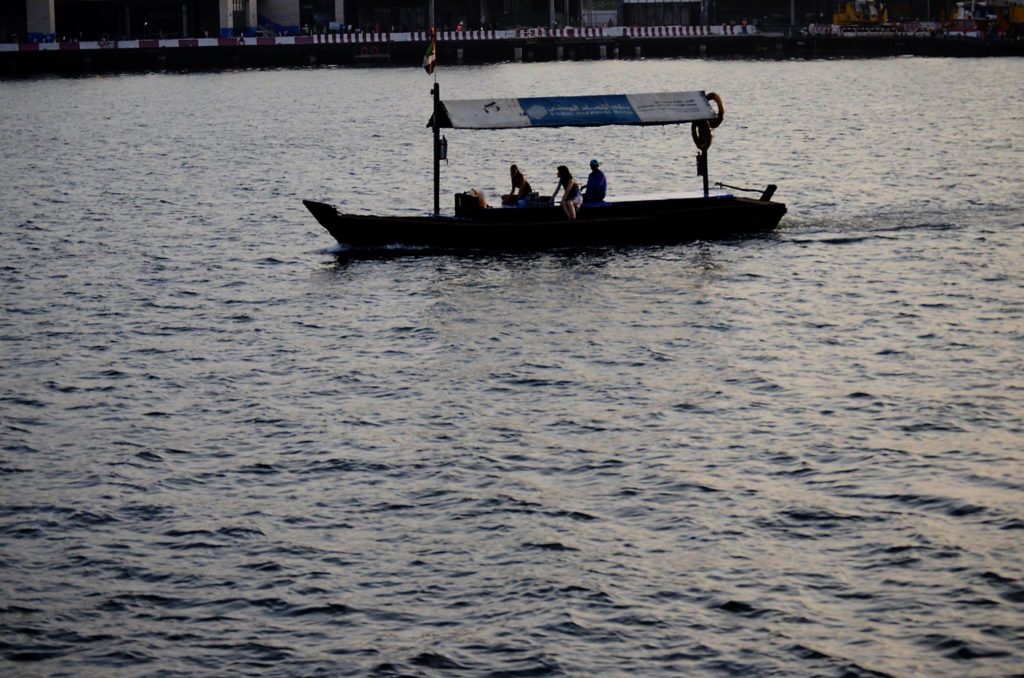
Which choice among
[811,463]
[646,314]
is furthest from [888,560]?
[646,314]

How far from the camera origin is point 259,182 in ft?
230

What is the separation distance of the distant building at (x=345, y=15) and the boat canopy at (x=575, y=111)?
11594 cm

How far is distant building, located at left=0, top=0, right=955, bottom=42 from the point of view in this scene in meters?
158

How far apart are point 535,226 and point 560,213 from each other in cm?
89

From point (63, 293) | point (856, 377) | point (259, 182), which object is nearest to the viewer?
point (856, 377)

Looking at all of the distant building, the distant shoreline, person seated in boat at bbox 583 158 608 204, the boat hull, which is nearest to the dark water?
the boat hull

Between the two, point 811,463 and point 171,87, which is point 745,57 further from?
point 811,463

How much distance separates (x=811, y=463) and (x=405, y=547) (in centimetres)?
715

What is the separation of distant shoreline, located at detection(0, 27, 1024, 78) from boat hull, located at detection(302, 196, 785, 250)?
116 m

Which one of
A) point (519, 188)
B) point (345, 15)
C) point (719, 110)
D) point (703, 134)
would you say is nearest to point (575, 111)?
point (519, 188)

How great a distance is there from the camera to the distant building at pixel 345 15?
6201 inches

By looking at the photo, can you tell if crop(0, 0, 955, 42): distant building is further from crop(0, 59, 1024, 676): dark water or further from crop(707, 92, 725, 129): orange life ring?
crop(707, 92, 725, 129): orange life ring

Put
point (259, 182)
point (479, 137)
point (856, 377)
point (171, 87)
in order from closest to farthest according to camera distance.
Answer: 1. point (856, 377)
2. point (259, 182)
3. point (479, 137)
4. point (171, 87)

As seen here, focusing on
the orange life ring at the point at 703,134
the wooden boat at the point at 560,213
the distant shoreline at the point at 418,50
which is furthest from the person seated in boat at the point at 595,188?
the distant shoreline at the point at 418,50
